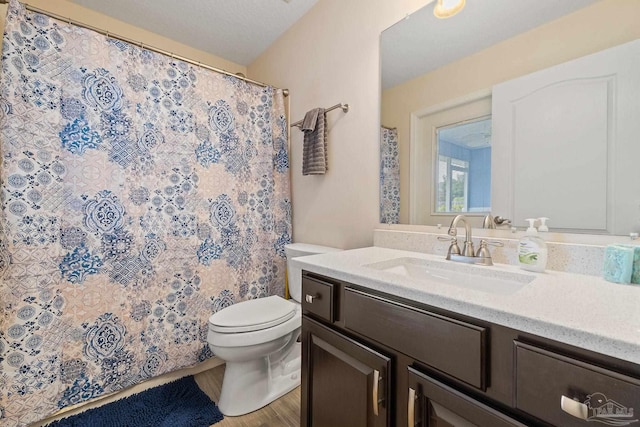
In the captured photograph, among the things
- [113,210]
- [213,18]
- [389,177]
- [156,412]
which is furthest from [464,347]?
[213,18]

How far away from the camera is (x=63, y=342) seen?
135 centimetres

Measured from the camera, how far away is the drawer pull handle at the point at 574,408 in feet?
1.47

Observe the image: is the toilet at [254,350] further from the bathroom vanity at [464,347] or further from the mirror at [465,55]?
the mirror at [465,55]

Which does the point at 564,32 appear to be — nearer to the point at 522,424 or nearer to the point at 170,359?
the point at 522,424

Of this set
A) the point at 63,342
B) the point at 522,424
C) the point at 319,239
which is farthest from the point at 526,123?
the point at 63,342

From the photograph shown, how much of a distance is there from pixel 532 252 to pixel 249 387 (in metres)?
1.44

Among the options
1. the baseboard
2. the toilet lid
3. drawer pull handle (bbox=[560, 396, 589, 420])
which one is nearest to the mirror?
drawer pull handle (bbox=[560, 396, 589, 420])

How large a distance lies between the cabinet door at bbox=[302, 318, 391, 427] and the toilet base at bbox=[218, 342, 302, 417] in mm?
523

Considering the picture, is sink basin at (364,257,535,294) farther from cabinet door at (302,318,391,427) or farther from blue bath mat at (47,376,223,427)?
blue bath mat at (47,376,223,427)

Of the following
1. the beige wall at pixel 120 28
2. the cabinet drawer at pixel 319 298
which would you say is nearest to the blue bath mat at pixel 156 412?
the cabinet drawer at pixel 319 298

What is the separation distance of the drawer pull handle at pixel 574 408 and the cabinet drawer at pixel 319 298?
0.58 m

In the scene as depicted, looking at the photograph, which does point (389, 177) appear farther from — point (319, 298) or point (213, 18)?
point (213, 18)

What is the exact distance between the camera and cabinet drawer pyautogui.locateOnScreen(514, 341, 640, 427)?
424 millimetres

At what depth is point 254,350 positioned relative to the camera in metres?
1.38
